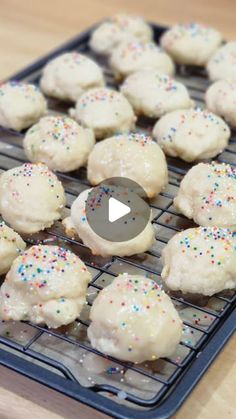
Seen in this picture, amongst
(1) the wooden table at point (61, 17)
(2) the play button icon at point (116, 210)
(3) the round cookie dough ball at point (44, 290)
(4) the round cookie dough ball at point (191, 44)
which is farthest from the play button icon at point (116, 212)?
(1) the wooden table at point (61, 17)

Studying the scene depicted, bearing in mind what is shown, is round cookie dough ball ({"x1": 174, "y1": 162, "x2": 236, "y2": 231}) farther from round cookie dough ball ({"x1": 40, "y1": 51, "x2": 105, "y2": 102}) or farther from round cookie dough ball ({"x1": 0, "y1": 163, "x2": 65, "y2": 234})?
round cookie dough ball ({"x1": 40, "y1": 51, "x2": 105, "y2": 102})

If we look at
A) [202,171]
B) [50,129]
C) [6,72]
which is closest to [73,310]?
[202,171]

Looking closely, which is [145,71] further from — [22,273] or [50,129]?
[22,273]

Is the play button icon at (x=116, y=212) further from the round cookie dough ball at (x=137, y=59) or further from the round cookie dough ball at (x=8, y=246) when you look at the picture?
the round cookie dough ball at (x=137, y=59)

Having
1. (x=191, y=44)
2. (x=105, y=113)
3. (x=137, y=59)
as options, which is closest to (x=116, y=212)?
(x=105, y=113)

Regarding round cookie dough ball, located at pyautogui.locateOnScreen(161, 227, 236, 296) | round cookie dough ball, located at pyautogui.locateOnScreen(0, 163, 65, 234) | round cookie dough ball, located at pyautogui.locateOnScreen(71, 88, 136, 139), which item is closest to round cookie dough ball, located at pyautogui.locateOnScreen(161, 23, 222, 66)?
round cookie dough ball, located at pyautogui.locateOnScreen(71, 88, 136, 139)
